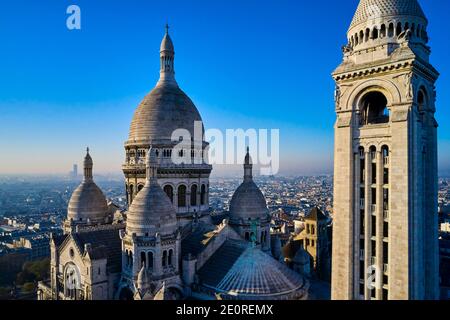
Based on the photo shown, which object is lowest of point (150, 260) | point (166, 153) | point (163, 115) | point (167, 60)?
point (150, 260)

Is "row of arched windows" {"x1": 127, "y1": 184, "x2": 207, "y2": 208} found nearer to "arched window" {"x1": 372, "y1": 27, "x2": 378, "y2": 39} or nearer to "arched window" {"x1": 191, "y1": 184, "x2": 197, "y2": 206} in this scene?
"arched window" {"x1": 191, "y1": 184, "x2": 197, "y2": 206}

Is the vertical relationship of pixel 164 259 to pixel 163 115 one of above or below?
below

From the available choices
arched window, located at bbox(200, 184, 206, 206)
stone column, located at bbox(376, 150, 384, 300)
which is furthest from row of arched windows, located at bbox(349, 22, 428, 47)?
arched window, located at bbox(200, 184, 206, 206)

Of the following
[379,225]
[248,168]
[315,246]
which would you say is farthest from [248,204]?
[379,225]

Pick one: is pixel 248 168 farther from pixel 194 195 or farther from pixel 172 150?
pixel 172 150

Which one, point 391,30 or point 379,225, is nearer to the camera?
point 379,225

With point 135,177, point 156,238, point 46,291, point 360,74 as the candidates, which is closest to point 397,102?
point 360,74

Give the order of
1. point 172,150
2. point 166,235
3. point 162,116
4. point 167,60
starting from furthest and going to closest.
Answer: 1. point 167,60
2. point 162,116
3. point 172,150
4. point 166,235
